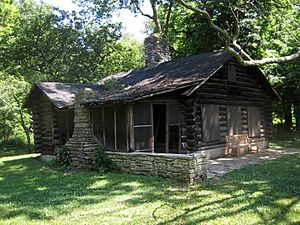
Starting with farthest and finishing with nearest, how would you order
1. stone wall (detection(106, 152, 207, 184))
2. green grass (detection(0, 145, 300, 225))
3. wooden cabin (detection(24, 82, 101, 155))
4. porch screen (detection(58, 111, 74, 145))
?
porch screen (detection(58, 111, 74, 145))
wooden cabin (detection(24, 82, 101, 155))
stone wall (detection(106, 152, 207, 184))
green grass (detection(0, 145, 300, 225))

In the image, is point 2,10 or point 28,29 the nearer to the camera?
point 2,10

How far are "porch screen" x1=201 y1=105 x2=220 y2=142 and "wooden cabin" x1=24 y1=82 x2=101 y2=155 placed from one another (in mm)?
5859

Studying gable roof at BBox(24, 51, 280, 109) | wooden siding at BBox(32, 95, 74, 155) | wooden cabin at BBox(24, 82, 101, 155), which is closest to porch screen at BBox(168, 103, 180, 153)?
gable roof at BBox(24, 51, 280, 109)

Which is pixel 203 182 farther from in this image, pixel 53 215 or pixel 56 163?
pixel 56 163

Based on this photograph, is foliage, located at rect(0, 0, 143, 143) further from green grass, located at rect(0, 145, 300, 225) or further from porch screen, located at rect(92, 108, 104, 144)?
green grass, located at rect(0, 145, 300, 225)

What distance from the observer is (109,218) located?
5.98 m

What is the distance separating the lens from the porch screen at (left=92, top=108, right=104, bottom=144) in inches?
487

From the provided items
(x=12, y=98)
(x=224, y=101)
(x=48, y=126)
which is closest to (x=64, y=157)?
(x=48, y=126)

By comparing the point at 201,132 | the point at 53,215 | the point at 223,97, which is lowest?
the point at 53,215

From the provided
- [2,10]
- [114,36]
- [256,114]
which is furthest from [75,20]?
[256,114]

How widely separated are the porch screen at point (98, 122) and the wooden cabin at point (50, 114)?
1.95 meters

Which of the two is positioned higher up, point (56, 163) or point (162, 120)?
point (162, 120)

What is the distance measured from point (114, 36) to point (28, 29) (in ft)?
21.5

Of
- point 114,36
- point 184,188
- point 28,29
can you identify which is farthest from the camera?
point 114,36
